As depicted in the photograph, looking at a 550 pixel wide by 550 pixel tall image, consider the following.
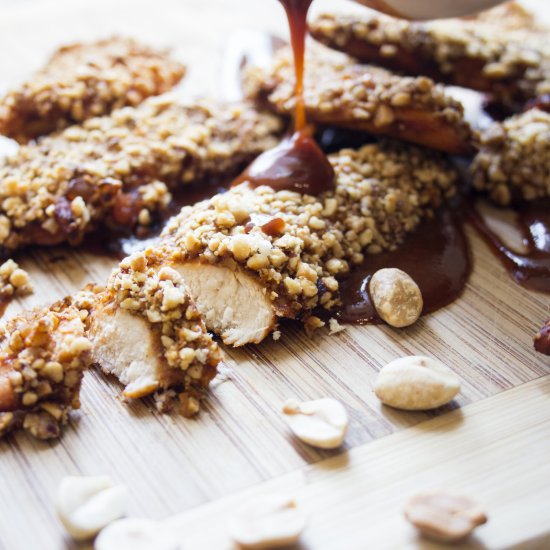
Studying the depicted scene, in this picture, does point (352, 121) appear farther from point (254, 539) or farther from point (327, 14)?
point (254, 539)

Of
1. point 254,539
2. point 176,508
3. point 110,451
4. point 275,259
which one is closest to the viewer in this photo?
point 254,539

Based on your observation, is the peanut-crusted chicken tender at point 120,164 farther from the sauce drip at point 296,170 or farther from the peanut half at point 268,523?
the peanut half at point 268,523

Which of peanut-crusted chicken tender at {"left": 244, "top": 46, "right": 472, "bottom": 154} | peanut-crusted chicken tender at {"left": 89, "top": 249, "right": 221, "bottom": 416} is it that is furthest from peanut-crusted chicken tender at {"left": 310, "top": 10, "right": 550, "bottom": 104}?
peanut-crusted chicken tender at {"left": 89, "top": 249, "right": 221, "bottom": 416}

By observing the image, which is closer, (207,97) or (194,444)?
(194,444)

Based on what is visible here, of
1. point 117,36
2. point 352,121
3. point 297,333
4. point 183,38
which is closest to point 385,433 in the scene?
point 297,333

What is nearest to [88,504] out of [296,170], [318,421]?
[318,421]

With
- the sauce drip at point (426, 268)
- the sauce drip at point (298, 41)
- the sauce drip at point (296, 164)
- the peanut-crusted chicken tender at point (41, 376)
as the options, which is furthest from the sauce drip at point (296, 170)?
the peanut-crusted chicken tender at point (41, 376)

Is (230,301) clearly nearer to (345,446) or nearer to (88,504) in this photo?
(345,446)

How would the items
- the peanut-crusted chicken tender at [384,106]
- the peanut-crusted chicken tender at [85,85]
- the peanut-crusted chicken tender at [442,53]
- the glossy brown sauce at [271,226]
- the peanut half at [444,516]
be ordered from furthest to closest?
1. the peanut-crusted chicken tender at [442,53]
2. the peanut-crusted chicken tender at [85,85]
3. the peanut-crusted chicken tender at [384,106]
4. the glossy brown sauce at [271,226]
5. the peanut half at [444,516]
